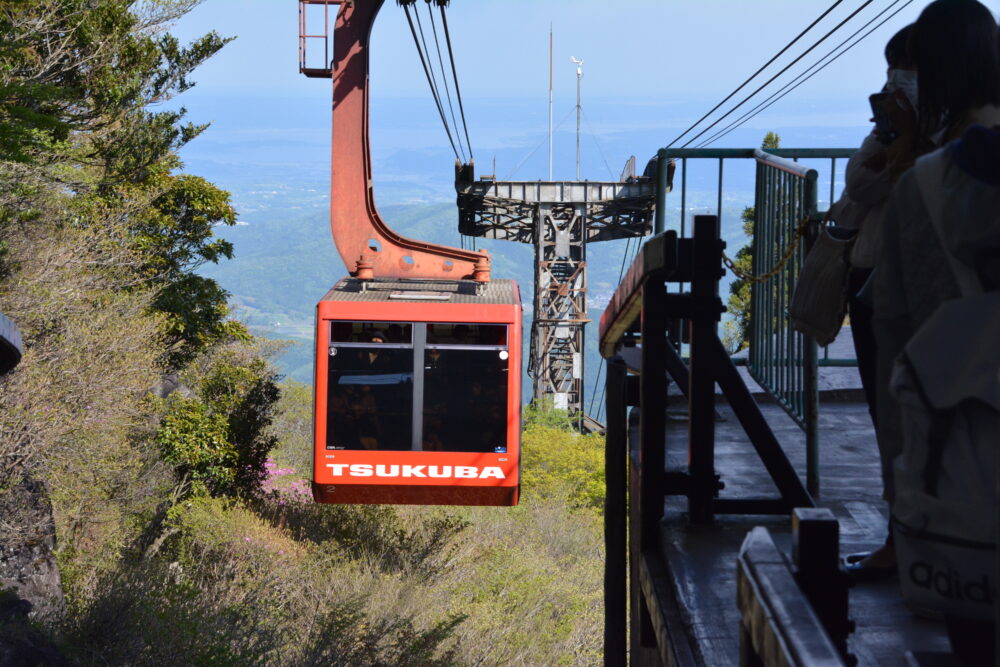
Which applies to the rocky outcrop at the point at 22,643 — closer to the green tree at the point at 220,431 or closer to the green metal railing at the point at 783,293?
the green tree at the point at 220,431

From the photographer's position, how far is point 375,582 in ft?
62.0

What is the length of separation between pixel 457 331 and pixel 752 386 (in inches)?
184

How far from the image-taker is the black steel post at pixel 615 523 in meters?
4.12

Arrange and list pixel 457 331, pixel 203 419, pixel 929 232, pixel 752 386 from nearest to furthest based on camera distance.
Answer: pixel 929 232
pixel 752 386
pixel 457 331
pixel 203 419

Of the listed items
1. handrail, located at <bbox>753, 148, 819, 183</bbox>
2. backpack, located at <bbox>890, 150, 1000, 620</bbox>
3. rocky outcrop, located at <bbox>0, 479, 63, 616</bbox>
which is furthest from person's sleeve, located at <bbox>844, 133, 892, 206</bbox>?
rocky outcrop, located at <bbox>0, 479, 63, 616</bbox>

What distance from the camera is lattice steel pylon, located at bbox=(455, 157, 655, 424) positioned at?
37.6 metres

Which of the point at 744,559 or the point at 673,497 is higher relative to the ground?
the point at 744,559

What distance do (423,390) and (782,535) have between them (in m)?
7.38

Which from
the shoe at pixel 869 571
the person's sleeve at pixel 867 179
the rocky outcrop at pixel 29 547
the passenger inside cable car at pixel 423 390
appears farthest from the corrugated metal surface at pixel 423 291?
the person's sleeve at pixel 867 179

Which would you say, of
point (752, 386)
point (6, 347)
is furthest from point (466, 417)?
point (6, 347)

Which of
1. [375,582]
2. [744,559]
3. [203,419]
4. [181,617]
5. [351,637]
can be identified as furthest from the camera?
[203,419]

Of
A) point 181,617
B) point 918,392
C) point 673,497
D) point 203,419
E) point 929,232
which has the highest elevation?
point 929,232

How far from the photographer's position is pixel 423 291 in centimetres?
1038

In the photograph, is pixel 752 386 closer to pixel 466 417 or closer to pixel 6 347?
pixel 6 347
